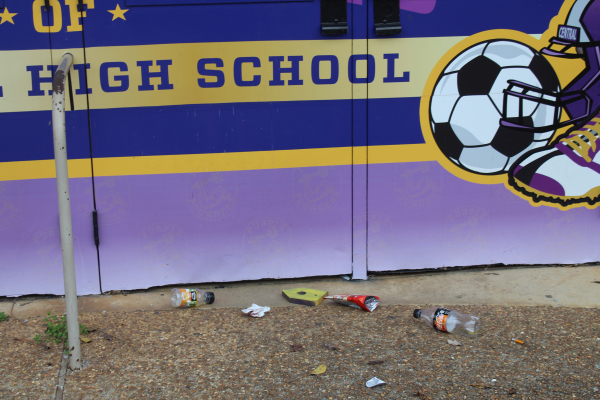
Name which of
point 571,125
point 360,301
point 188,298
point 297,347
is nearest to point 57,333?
point 188,298

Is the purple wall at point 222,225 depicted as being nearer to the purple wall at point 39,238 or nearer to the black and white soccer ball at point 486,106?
the purple wall at point 39,238

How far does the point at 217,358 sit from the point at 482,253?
7.74 feet

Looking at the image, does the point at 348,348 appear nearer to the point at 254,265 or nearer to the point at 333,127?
the point at 254,265

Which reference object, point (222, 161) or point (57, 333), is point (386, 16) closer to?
point (222, 161)

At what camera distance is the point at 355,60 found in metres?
3.59

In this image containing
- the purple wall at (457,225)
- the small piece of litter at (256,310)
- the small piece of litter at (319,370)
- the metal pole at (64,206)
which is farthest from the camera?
the purple wall at (457,225)

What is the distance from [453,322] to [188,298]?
71.9 inches

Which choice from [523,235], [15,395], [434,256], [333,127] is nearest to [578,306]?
[523,235]

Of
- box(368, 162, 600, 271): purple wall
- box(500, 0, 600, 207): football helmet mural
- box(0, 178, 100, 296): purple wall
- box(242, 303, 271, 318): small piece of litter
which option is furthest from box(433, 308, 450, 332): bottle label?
box(0, 178, 100, 296): purple wall

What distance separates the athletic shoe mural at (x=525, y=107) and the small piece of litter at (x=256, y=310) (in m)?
1.79

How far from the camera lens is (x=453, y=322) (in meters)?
3.05

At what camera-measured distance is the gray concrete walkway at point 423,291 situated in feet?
11.4

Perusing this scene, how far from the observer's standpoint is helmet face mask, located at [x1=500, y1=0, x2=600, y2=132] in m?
3.67

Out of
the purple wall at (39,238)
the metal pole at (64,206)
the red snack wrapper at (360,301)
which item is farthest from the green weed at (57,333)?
the red snack wrapper at (360,301)
